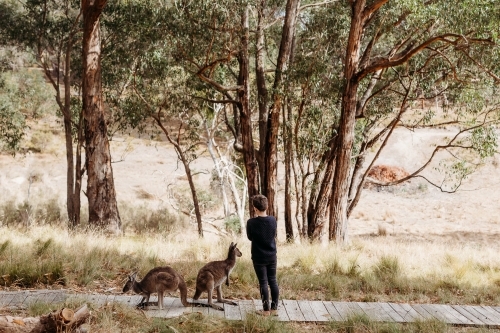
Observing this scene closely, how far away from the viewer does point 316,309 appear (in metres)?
7.50

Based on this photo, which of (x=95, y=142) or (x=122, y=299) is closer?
(x=122, y=299)

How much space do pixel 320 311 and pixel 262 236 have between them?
129 cm

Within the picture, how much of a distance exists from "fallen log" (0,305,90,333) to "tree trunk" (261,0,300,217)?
11.3 metres

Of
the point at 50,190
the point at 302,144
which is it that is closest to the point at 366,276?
the point at 302,144

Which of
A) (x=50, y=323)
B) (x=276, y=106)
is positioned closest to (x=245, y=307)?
(x=50, y=323)

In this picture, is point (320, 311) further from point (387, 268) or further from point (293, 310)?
point (387, 268)

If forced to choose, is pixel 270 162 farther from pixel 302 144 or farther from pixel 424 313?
pixel 424 313

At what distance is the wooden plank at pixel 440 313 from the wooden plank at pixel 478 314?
32 centimetres

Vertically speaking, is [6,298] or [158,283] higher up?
[158,283]

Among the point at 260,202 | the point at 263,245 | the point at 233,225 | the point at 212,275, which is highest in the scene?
the point at 260,202

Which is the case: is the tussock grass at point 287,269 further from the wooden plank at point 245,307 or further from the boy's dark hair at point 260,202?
the boy's dark hair at point 260,202

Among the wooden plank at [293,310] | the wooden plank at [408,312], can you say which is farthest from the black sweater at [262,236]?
the wooden plank at [408,312]

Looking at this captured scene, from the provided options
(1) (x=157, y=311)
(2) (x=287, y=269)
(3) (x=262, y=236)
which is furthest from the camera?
(2) (x=287, y=269)

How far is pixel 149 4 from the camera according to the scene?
56.4ft
